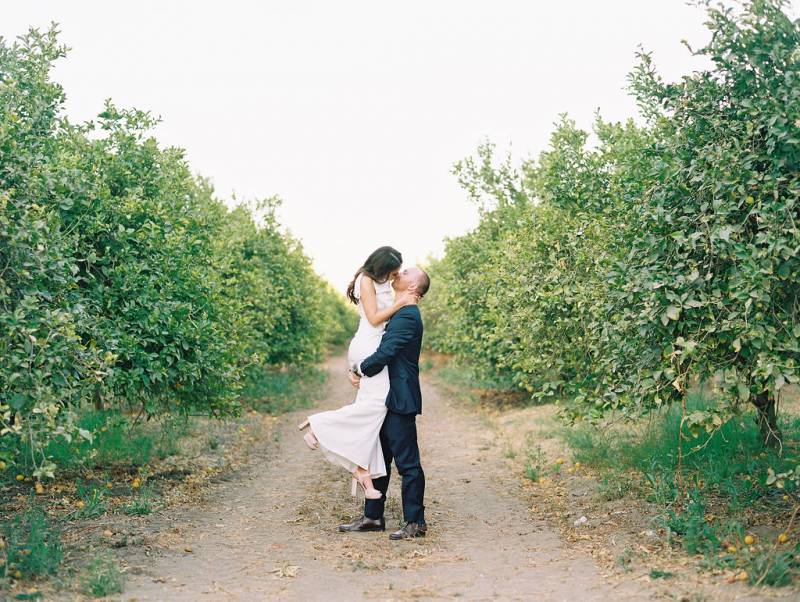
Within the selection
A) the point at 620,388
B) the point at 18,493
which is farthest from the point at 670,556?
the point at 18,493

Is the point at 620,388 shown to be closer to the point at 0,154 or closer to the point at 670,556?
the point at 670,556

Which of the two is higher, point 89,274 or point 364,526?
point 89,274

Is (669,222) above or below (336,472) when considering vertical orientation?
above

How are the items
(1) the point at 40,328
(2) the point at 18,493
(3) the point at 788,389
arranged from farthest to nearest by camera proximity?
1. (3) the point at 788,389
2. (2) the point at 18,493
3. (1) the point at 40,328

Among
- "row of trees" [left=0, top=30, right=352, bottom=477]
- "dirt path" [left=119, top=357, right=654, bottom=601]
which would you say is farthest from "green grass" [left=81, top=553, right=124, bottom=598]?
"row of trees" [left=0, top=30, right=352, bottom=477]

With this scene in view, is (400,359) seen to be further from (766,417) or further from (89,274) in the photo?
(766,417)

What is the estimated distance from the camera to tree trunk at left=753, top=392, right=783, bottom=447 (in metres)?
7.34

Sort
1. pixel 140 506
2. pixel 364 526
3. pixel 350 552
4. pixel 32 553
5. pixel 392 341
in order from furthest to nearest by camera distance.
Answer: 1. pixel 140 506
2. pixel 364 526
3. pixel 392 341
4. pixel 350 552
5. pixel 32 553

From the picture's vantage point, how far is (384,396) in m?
7.01

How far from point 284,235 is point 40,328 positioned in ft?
56.7

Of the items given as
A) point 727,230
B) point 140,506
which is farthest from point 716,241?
point 140,506

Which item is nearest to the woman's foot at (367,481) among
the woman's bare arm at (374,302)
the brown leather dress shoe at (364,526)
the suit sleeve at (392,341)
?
the brown leather dress shoe at (364,526)

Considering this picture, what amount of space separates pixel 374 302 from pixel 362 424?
115cm

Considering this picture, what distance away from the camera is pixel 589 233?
8828mm
